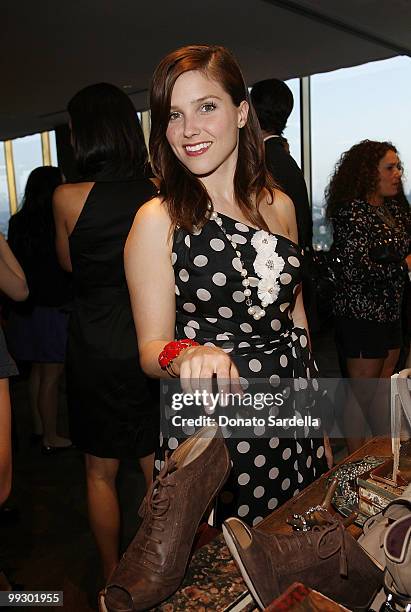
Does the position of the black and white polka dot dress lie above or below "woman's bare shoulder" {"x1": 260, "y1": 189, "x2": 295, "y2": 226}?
below

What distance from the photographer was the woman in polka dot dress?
4.37 feet

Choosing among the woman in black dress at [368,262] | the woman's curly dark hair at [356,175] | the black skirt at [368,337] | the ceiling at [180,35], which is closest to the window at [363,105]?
the ceiling at [180,35]

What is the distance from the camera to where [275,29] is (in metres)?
5.61

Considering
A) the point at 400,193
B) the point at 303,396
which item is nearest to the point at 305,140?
the point at 400,193

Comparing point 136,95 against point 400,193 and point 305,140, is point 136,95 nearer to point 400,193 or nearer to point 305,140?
point 305,140

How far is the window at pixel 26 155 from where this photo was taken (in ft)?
35.8

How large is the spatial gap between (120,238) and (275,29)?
14.2ft

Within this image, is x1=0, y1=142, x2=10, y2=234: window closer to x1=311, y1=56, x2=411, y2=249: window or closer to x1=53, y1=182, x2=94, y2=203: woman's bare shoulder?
x1=311, y1=56, x2=411, y2=249: window

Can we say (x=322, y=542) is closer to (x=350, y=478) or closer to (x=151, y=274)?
(x=350, y=478)

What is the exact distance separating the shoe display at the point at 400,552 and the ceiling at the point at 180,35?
4.78 metres

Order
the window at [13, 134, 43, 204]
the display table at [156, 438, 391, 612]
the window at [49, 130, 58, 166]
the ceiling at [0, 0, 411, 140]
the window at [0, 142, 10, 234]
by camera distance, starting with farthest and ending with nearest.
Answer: the window at [13, 134, 43, 204] < the window at [49, 130, 58, 166] < the window at [0, 142, 10, 234] < the ceiling at [0, 0, 411, 140] < the display table at [156, 438, 391, 612]

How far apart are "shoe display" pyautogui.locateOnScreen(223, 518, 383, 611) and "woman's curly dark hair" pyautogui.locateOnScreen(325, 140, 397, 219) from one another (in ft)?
7.53

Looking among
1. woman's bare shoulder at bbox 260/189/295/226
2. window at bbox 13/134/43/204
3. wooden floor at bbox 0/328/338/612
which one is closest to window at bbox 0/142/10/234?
window at bbox 13/134/43/204

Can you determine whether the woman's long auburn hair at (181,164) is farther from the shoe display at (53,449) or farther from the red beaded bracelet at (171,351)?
the shoe display at (53,449)
